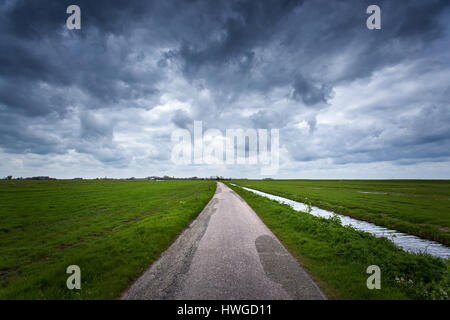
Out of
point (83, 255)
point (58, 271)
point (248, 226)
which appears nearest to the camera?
point (58, 271)

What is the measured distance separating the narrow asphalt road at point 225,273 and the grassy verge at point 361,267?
2.59 ft

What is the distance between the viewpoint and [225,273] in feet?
21.5

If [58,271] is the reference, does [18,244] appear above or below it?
below

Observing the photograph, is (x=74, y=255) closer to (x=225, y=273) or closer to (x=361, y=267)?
(x=225, y=273)

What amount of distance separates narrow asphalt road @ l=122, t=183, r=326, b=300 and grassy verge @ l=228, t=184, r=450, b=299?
0.79 metres

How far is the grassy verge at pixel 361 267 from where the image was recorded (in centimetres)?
575

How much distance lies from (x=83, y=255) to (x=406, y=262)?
1391cm

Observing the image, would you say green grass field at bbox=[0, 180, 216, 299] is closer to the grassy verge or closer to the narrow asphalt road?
the narrow asphalt road

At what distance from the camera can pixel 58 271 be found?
6754mm

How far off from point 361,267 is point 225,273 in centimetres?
560

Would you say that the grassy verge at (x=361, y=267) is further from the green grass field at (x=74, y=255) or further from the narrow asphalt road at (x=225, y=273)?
the green grass field at (x=74, y=255)

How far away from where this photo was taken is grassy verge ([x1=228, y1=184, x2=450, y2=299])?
18.8 ft

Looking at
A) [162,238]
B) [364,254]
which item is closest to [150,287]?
[162,238]
